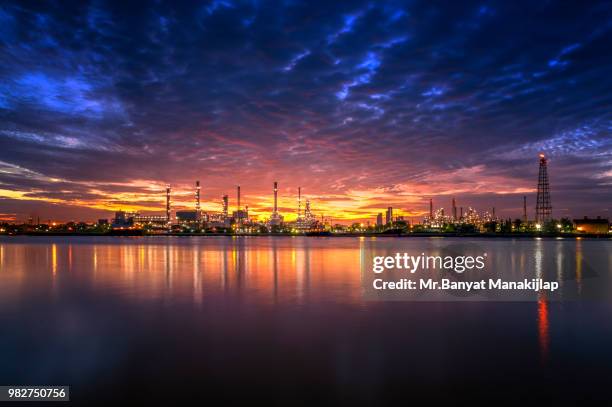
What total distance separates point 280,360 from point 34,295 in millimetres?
14084

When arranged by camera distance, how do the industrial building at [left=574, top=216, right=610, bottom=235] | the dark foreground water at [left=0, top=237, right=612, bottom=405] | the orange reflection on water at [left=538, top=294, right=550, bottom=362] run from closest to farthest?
the dark foreground water at [left=0, top=237, right=612, bottom=405] → the orange reflection on water at [left=538, top=294, right=550, bottom=362] → the industrial building at [left=574, top=216, right=610, bottom=235]

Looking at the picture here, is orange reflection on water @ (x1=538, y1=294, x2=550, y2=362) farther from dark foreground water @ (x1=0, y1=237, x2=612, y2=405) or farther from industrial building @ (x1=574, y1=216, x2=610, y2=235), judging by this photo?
industrial building @ (x1=574, y1=216, x2=610, y2=235)

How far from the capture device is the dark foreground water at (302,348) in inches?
281

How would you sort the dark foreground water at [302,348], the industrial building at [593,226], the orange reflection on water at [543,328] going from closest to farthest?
the dark foreground water at [302,348] → the orange reflection on water at [543,328] → the industrial building at [593,226]

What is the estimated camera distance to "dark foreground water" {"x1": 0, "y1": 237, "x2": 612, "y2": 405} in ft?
23.4

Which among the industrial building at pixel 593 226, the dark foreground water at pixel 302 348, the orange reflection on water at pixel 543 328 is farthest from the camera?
the industrial building at pixel 593 226

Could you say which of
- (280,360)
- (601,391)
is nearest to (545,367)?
(601,391)

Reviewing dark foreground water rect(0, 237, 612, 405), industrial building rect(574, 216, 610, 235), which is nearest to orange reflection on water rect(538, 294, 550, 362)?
dark foreground water rect(0, 237, 612, 405)

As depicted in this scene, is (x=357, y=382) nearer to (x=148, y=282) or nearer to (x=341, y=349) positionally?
(x=341, y=349)

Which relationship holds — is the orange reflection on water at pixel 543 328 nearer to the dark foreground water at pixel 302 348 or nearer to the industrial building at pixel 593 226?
the dark foreground water at pixel 302 348

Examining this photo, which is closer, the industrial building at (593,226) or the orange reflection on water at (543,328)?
the orange reflection on water at (543,328)

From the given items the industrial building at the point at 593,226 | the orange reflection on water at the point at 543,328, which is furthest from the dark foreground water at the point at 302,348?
the industrial building at the point at 593,226

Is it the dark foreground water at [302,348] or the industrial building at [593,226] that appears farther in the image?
the industrial building at [593,226]

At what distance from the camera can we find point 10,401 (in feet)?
22.2
